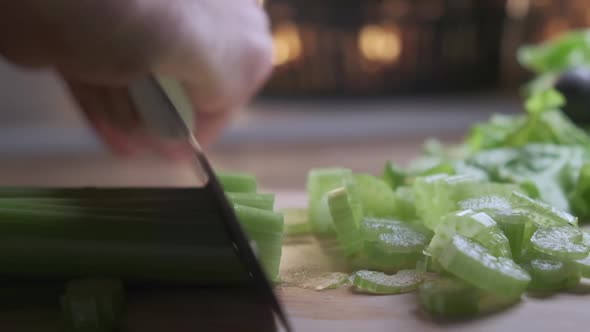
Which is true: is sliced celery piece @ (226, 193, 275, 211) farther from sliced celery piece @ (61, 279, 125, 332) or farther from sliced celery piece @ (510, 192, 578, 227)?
sliced celery piece @ (510, 192, 578, 227)

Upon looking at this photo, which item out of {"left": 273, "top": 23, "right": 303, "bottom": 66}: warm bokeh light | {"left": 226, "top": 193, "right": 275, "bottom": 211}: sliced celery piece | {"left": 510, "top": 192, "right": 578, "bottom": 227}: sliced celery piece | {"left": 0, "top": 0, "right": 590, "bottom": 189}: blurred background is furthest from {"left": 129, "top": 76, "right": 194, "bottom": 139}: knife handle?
{"left": 273, "top": 23, "right": 303, "bottom": 66}: warm bokeh light

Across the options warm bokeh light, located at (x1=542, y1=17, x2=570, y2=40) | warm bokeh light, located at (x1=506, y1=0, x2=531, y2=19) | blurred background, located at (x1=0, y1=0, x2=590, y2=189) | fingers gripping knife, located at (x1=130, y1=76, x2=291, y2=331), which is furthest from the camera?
warm bokeh light, located at (x1=506, y1=0, x2=531, y2=19)

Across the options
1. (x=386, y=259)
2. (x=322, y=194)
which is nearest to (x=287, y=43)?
(x=322, y=194)

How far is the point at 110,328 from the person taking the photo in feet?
2.35

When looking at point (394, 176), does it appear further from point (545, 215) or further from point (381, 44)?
point (381, 44)

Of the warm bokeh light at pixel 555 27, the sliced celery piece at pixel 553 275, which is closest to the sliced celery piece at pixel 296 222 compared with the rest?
the sliced celery piece at pixel 553 275

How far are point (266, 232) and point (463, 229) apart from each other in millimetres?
233

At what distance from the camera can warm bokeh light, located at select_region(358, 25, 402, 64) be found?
10.5 feet

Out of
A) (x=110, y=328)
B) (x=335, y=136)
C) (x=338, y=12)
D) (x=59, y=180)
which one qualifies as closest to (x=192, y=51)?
(x=110, y=328)

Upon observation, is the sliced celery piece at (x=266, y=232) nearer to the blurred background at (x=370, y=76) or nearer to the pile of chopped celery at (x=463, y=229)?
the pile of chopped celery at (x=463, y=229)

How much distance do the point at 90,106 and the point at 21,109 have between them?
2.04 metres

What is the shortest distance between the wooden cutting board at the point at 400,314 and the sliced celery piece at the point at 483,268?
3 centimetres

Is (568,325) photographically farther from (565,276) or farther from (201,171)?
(201,171)

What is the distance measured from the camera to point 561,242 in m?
0.80
